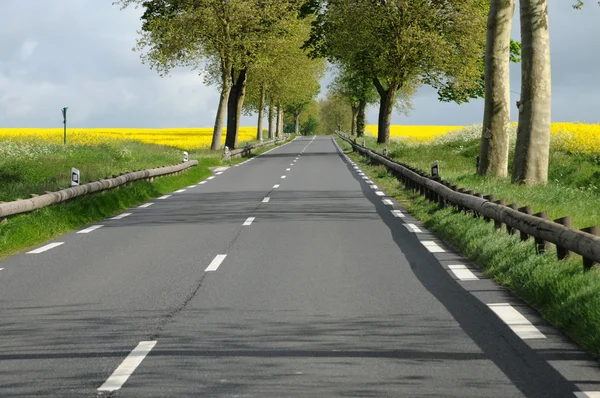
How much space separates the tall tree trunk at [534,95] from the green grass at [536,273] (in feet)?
15.9

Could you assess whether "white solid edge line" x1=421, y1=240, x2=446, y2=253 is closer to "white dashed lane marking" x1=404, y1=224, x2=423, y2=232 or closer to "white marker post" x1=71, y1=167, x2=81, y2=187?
"white dashed lane marking" x1=404, y1=224, x2=423, y2=232

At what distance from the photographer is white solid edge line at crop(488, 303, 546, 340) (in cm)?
653

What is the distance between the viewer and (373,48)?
1821 inches

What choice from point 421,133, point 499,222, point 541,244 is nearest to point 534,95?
point 499,222

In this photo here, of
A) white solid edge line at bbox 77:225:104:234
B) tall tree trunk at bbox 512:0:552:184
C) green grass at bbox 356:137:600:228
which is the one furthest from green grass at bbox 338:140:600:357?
white solid edge line at bbox 77:225:104:234

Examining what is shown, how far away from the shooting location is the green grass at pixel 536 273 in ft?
21.9

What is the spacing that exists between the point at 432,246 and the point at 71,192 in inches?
311

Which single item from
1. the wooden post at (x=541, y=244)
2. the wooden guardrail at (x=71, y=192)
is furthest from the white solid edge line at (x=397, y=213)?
the wooden post at (x=541, y=244)

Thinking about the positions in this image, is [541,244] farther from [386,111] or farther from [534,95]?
[386,111]

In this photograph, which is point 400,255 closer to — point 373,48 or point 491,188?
point 491,188

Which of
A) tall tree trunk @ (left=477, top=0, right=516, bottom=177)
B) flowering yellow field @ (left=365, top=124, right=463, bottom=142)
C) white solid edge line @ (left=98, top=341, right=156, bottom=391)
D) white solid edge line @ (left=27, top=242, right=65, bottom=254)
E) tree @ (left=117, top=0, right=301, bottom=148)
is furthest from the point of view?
flowering yellow field @ (left=365, top=124, right=463, bottom=142)

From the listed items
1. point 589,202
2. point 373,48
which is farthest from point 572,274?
point 373,48

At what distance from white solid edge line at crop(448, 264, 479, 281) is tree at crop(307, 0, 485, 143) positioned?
116 feet

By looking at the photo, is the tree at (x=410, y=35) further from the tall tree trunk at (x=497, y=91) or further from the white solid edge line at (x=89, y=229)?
the white solid edge line at (x=89, y=229)
